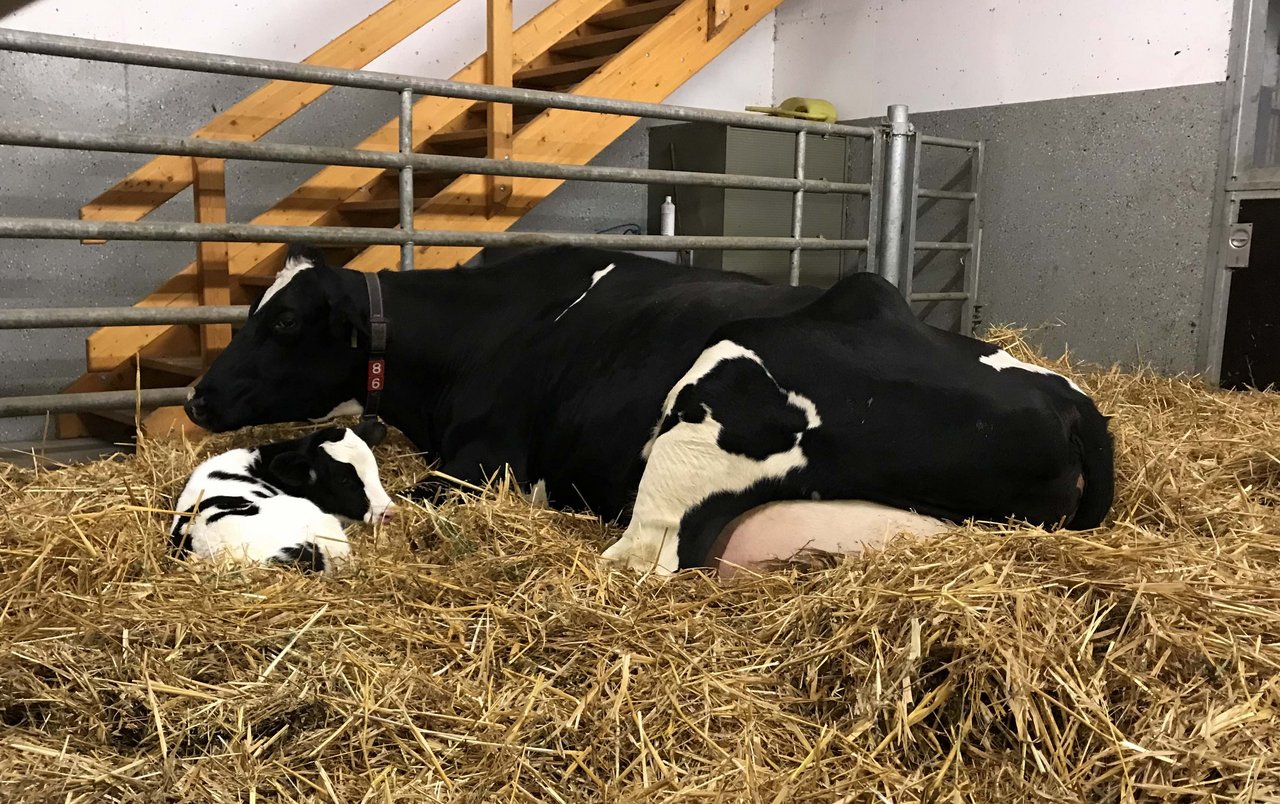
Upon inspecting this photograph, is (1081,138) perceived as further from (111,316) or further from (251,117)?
(111,316)

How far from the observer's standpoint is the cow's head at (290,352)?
3.34 m

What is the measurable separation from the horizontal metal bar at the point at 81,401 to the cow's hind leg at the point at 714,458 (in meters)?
2.14

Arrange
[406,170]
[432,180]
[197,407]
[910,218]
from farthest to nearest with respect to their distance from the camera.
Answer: [432,180]
[910,218]
[406,170]
[197,407]

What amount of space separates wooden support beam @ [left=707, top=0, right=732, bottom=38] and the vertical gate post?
1.40 m

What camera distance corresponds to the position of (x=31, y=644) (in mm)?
1928

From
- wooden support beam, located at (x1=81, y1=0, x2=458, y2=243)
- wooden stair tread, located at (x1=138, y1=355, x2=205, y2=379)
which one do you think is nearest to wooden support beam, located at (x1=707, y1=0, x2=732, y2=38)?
wooden support beam, located at (x1=81, y1=0, x2=458, y2=243)

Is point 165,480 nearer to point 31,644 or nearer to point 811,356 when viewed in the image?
point 31,644

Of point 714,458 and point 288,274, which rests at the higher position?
point 288,274

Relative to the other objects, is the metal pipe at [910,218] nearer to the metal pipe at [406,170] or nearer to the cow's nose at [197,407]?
the metal pipe at [406,170]

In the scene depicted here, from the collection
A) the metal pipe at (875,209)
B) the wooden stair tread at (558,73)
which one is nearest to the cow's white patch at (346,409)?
the metal pipe at (875,209)

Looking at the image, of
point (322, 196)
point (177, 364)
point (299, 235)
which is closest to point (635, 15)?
point (322, 196)

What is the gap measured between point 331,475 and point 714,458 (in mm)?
1183

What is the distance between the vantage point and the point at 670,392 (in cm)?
263

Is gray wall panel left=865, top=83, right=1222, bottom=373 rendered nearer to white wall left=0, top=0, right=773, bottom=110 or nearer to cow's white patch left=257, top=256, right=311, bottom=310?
white wall left=0, top=0, right=773, bottom=110
